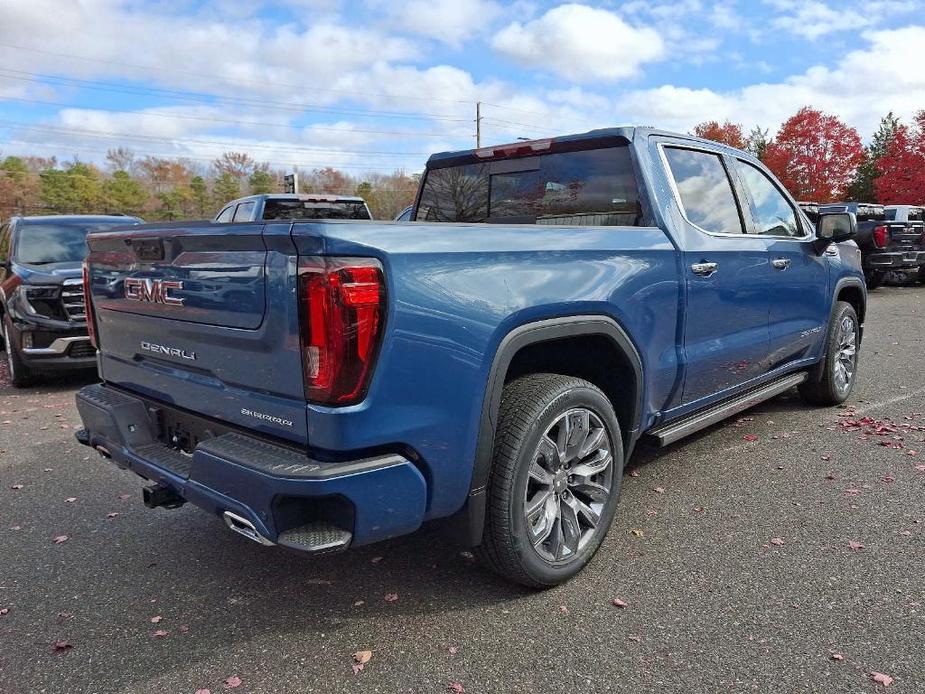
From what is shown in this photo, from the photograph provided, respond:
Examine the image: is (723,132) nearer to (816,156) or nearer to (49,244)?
(816,156)

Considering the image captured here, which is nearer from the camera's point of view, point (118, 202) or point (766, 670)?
point (766, 670)

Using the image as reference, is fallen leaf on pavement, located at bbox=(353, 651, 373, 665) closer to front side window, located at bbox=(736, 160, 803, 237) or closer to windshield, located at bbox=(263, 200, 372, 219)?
front side window, located at bbox=(736, 160, 803, 237)

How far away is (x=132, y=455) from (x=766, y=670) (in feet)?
8.32

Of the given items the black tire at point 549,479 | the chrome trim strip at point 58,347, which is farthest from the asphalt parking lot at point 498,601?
the chrome trim strip at point 58,347

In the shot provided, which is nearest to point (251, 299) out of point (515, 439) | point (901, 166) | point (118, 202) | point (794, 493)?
point (515, 439)

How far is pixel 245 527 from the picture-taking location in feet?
7.73

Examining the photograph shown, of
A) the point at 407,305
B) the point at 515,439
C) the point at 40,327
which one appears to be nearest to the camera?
the point at 407,305

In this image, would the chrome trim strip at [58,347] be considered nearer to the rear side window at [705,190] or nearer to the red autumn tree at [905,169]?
the rear side window at [705,190]

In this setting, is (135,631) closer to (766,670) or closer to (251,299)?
(251,299)

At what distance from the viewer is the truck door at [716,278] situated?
363 centimetres

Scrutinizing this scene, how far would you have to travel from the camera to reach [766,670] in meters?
2.38

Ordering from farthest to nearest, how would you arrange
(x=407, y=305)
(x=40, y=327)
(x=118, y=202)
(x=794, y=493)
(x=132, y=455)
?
(x=118, y=202), (x=40, y=327), (x=794, y=493), (x=132, y=455), (x=407, y=305)

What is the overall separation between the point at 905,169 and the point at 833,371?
3014 cm

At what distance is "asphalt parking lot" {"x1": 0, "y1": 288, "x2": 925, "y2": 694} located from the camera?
7.89 feet
